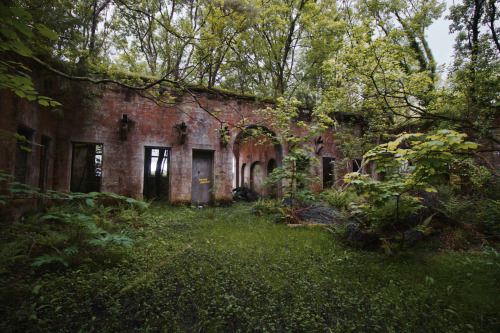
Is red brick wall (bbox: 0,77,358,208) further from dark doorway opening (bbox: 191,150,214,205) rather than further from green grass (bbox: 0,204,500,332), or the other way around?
green grass (bbox: 0,204,500,332)

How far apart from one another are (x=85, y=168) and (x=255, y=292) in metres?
13.2

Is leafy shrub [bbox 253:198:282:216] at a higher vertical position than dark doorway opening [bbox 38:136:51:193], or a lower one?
lower

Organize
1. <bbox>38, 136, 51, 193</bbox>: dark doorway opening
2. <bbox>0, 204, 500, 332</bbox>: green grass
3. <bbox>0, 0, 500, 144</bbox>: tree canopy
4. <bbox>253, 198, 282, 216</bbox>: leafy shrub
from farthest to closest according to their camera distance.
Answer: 1. <bbox>253, 198, 282, 216</bbox>: leafy shrub
2. <bbox>38, 136, 51, 193</bbox>: dark doorway opening
3. <bbox>0, 0, 500, 144</bbox>: tree canopy
4. <bbox>0, 204, 500, 332</bbox>: green grass

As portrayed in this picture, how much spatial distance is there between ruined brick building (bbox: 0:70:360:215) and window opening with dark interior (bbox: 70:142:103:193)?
4 centimetres

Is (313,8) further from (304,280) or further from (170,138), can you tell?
(304,280)

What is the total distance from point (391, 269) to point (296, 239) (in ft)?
Result: 6.73

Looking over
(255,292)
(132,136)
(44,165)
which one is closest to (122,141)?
(132,136)

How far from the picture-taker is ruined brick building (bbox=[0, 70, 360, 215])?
677 centimetres

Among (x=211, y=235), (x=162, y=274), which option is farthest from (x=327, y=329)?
(x=211, y=235)

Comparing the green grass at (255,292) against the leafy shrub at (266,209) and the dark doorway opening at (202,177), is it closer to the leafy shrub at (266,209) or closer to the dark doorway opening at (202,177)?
the leafy shrub at (266,209)

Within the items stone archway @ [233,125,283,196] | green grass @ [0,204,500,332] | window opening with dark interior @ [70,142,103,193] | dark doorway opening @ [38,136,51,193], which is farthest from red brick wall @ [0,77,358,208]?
stone archway @ [233,125,283,196]

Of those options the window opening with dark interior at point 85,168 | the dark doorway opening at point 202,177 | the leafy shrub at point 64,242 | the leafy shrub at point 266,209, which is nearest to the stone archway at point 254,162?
the dark doorway opening at point 202,177

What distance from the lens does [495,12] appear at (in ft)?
21.9

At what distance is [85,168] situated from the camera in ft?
39.9
